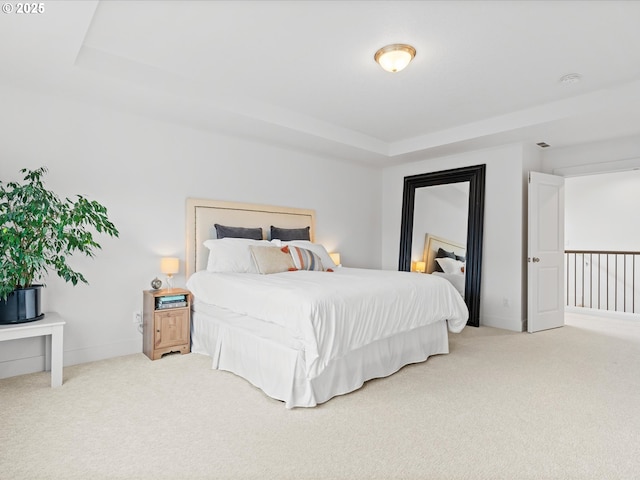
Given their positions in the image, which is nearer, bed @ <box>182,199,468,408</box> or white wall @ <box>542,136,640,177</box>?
bed @ <box>182,199,468,408</box>

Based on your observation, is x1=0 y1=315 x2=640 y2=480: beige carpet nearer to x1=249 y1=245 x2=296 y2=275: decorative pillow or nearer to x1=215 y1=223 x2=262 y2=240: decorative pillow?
x1=249 y1=245 x2=296 y2=275: decorative pillow

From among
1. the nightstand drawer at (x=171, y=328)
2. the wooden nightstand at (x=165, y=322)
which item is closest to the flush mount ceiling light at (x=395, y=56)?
the wooden nightstand at (x=165, y=322)

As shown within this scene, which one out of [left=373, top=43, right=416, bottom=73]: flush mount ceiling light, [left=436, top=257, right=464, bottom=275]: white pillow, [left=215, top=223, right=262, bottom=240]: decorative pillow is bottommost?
[left=436, top=257, right=464, bottom=275]: white pillow

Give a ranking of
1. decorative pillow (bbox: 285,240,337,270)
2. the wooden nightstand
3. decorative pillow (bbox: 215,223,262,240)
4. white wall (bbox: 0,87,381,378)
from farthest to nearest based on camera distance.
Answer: decorative pillow (bbox: 285,240,337,270) < decorative pillow (bbox: 215,223,262,240) < the wooden nightstand < white wall (bbox: 0,87,381,378)

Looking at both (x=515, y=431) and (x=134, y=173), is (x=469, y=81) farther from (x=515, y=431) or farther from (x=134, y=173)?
(x=134, y=173)

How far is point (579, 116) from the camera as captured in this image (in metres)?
3.65

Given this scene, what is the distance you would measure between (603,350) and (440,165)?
311cm

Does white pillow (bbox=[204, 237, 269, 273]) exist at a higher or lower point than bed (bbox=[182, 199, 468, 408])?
higher

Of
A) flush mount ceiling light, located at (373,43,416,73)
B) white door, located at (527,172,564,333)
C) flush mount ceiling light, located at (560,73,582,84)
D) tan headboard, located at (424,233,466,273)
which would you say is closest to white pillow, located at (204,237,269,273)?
flush mount ceiling light, located at (373,43,416,73)

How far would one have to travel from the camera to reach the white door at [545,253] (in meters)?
4.61

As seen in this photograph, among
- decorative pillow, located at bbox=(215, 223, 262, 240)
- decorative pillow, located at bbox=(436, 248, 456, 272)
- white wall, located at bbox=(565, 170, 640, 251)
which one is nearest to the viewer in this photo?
decorative pillow, located at bbox=(215, 223, 262, 240)

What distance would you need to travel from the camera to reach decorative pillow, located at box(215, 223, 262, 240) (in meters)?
4.09

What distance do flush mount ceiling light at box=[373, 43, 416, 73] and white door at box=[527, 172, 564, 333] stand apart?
9.17ft

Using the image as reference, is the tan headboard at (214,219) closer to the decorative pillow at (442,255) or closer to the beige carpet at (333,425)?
the beige carpet at (333,425)
